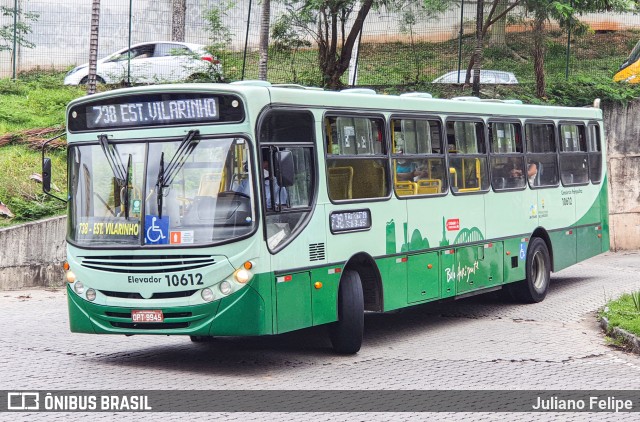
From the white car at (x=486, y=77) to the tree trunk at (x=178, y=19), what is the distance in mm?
6625

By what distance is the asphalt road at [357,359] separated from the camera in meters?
9.92

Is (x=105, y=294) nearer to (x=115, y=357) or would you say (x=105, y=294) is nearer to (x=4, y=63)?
(x=115, y=357)

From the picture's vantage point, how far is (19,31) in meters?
25.8

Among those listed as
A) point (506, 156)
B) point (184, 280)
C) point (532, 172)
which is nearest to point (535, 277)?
point (532, 172)

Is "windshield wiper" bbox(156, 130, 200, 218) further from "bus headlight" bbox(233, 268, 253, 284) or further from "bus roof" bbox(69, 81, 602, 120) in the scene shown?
"bus headlight" bbox(233, 268, 253, 284)

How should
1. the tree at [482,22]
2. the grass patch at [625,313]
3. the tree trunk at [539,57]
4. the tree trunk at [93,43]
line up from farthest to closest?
the tree trunk at [539,57] < the tree at [482,22] < the tree trunk at [93,43] < the grass patch at [625,313]

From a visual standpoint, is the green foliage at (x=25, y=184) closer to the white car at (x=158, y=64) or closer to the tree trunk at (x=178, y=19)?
the white car at (x=158, y=64)

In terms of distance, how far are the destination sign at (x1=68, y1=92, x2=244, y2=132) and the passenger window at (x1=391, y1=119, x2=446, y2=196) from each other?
2950 mm

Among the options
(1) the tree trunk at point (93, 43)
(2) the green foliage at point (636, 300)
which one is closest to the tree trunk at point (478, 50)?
(1) the tree trunk at point (93, 43)

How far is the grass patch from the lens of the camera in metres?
12.9

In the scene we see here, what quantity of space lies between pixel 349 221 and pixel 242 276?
78.1 inches

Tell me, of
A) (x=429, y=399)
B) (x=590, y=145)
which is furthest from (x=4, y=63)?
(x=429, y=399)

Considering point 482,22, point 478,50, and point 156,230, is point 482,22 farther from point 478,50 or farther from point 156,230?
point 156,230

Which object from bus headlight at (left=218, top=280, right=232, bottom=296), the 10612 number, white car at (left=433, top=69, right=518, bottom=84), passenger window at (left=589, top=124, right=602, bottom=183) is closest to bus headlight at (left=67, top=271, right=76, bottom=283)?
the 10612 number
